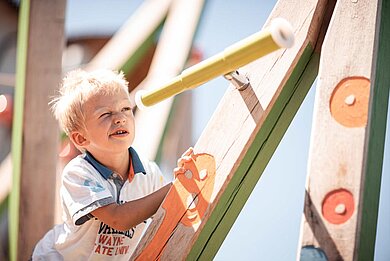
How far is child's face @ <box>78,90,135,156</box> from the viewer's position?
1323mm

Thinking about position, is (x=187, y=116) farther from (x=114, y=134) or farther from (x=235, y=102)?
(x=235, y=102)

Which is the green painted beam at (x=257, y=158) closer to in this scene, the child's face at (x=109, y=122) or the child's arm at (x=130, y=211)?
the child's arm at (x=130, y=211)

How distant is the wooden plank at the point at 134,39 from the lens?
2.35m

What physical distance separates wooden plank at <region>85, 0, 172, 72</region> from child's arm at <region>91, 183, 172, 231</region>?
3.79 ft

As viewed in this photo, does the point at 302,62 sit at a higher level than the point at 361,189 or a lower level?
higher

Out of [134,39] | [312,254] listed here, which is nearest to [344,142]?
[312,254]

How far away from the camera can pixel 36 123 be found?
83.3 inches

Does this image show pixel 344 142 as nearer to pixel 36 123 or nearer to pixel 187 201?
pixel 187 201

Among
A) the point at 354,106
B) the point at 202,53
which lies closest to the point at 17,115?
the point at 202,53

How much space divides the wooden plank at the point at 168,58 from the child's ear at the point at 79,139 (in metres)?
0.73

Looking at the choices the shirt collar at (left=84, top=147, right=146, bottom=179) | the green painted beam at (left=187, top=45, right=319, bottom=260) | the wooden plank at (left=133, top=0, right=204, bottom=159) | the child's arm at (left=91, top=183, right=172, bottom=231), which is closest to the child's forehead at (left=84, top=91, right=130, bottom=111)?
the shirt collar at (left=84, top=147, right=146, bottom=179)

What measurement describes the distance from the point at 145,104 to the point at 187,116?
1736 millimetres

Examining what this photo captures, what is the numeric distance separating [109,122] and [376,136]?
58 centimetres

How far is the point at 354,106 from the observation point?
95cm
